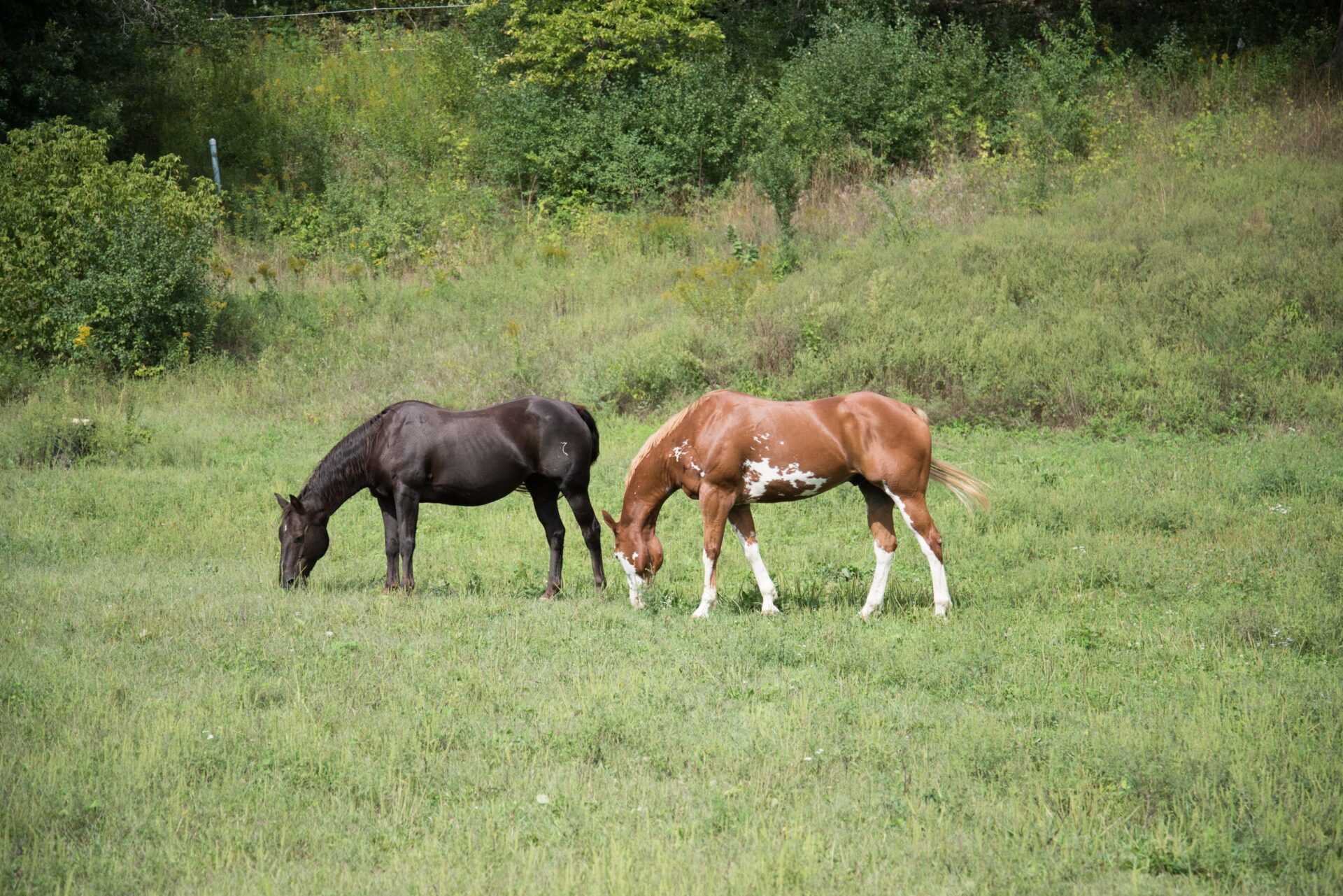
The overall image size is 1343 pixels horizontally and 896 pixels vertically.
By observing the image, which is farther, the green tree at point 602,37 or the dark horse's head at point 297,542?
the green tree at point 602,37

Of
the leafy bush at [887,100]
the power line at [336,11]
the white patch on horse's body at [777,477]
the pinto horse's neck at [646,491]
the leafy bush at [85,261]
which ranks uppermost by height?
the power line at [336,11]

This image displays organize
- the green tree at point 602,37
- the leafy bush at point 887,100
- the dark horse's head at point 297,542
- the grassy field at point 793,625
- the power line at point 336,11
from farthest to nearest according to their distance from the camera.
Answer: the power line at point 336,11
the green tree at point 602,37
the leafy bush at point 887,100
the dark horse's head at point 297,542
the grassy field at point 793,625

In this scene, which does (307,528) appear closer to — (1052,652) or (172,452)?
(1052,652)

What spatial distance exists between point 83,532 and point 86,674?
6.21 meters

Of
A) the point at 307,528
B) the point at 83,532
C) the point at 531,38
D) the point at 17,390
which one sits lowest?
the point at 17,390

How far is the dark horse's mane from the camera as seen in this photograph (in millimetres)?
10727

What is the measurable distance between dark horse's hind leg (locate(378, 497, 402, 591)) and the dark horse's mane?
13.8 inches

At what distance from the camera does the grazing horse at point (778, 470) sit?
30.8 ft

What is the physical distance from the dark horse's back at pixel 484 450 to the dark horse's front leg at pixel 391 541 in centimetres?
36

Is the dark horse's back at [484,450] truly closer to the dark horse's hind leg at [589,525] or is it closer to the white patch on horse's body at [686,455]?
the dark horse's hind leg at [589,525]

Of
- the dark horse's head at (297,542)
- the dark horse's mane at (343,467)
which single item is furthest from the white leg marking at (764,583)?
the dark horse's head at (297,542)

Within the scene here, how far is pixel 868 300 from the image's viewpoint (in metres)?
20.1

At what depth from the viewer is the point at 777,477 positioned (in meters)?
9.59

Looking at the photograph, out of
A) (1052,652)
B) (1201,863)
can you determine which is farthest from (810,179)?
(1201,863)
